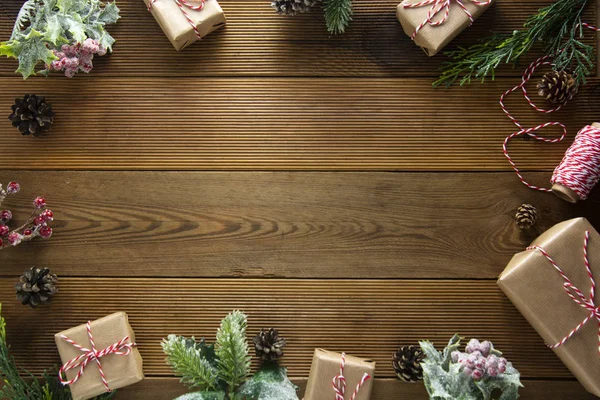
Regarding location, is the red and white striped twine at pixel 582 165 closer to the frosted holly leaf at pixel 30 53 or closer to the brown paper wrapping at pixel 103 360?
the brown paper wrapping at pixel 103 360

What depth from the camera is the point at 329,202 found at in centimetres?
120

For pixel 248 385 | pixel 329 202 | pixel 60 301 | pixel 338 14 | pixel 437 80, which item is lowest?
pixel 248 385

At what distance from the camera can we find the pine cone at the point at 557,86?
1143mm

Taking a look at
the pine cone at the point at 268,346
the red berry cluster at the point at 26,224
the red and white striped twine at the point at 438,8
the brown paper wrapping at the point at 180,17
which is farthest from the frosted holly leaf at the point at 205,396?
the red and white striped twine at the point at 438,8

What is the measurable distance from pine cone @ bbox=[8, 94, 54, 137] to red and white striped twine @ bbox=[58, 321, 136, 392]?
462 mm

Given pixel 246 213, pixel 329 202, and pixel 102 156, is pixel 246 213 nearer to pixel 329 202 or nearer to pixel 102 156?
pixel 329 202

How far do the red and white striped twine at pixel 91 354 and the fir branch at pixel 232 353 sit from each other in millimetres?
218

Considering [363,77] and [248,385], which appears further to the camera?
[363,77]

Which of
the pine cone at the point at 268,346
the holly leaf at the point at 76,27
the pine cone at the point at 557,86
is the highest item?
the holly leaf at the point at 76,27

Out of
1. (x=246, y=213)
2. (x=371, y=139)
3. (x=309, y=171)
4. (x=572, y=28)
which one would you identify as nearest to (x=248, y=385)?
(x=246, y=213)

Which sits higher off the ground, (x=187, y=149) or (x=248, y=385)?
(x=187, y=149)

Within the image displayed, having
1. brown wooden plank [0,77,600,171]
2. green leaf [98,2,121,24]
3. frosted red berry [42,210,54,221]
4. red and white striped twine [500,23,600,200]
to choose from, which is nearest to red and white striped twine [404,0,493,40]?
brown wooden plank [0,77,600,171]

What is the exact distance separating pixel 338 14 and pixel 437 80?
0.89 ft

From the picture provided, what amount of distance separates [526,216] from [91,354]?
3.24 feet
